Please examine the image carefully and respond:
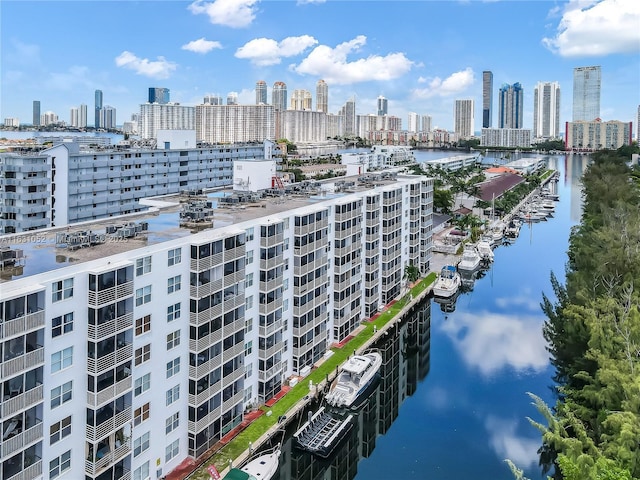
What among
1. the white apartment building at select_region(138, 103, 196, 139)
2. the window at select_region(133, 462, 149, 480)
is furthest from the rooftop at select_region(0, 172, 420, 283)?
the white apartment building at select_region(138, 103, 196, 139)

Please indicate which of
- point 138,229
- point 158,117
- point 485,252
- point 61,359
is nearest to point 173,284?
point 138,229

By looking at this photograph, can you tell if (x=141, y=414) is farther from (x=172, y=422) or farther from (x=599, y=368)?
(x=599, y=368)

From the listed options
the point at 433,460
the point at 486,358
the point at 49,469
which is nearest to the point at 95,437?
the point at 49,469

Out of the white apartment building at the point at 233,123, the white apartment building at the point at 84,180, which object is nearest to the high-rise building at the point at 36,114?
the white apartment building at the point at 233,123

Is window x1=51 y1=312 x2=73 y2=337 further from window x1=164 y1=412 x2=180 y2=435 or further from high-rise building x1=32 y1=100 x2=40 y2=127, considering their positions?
high-rise building x1=32 y1=100 x2=40 y2=127

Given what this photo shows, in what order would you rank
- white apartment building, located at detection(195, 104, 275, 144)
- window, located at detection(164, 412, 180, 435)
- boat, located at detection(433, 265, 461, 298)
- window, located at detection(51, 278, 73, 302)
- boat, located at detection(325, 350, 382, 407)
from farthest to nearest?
1. white apartment building, located at detection(195, 104, 275, 144)
2. boat, located at detection(433, 265, 461, 298)
3. boat, located at detection(325, 350, 382, 407)
4. window, located at detection(164, 412, 180, 435)
5. window, located at detection(51, 278, 73, 302)

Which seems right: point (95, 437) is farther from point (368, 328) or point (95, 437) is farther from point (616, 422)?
point (368, 328)
